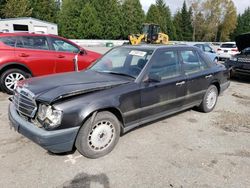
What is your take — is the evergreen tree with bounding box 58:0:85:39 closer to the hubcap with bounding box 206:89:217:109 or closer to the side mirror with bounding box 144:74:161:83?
the hubcap with bounding box 206:89:217:109

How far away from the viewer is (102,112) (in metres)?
3.48

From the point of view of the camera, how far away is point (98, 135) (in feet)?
11.5

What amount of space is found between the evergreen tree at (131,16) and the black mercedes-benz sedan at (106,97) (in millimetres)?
49087

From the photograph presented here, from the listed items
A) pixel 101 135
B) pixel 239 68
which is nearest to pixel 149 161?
pixel 101 135

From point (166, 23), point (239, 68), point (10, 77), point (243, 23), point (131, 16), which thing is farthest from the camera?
point (243, 23)

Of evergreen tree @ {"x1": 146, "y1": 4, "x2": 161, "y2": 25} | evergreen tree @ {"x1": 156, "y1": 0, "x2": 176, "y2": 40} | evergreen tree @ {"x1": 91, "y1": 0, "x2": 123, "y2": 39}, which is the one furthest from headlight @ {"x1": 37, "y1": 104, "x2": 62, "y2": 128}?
evergreen tree @ {"x1": 146, "y1": 4, "x2": 161, "y2": 25}

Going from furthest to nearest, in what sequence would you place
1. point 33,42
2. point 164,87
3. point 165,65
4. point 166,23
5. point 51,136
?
point 166,23, point 33,42, point 165,65, point 164,87, point 51,136

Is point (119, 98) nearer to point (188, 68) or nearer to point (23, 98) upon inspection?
point (23, 98)

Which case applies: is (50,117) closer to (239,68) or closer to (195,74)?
(195,74)

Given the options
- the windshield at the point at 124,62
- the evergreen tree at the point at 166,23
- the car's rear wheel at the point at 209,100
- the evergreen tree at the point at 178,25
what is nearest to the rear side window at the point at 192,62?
the car's rear wheel at the point at 209,100

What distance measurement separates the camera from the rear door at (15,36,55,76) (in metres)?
6.58

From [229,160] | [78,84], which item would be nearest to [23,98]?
[78,84]

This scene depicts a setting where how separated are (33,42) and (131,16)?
160 feet

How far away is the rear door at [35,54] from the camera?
658 centimetres
